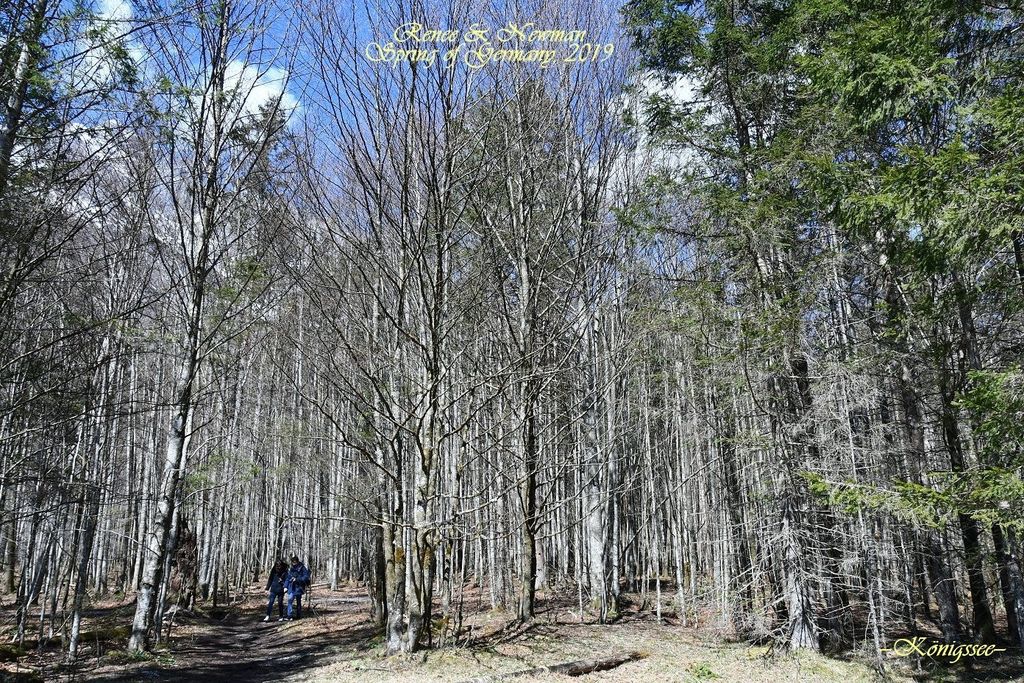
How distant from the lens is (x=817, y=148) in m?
9.20

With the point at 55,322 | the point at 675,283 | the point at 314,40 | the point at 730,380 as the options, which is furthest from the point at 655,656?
the point at 55,322

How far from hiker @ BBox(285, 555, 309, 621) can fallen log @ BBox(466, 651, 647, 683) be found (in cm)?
883

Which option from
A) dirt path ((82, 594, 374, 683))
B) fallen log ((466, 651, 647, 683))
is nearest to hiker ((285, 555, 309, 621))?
dirt path ((82, 594, 374, 683))

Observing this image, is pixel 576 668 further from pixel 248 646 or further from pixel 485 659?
pixel 248 646

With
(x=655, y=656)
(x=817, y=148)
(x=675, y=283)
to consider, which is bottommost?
(x=655, y=656)

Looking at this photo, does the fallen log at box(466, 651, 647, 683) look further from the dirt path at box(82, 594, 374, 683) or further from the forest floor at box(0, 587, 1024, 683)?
the dirt path at box(82, 594, 374, 683)

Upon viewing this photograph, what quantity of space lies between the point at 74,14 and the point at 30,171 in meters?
1.45

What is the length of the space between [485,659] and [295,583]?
8541 millimetres

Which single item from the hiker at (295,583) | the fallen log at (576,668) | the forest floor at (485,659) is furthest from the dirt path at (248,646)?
the fallen log at (576,668)

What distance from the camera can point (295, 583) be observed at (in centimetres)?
1514

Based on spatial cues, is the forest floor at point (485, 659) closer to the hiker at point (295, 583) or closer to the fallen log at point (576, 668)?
the fallen log at point (576, 668)

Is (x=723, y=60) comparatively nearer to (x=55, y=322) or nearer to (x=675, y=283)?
(x=675, y=283)

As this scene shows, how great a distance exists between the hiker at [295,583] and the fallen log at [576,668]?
8.83m

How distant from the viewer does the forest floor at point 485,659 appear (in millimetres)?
7781
